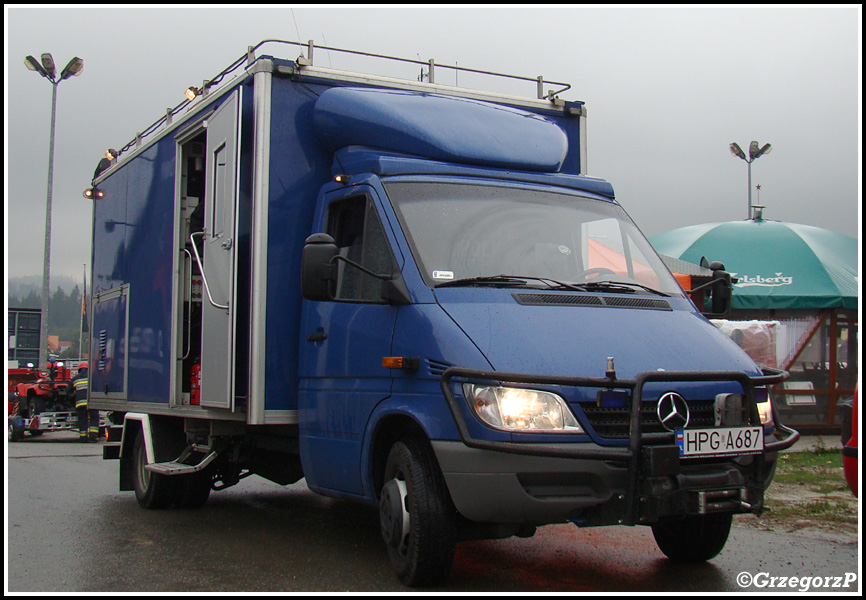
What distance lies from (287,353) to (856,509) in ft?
17.7

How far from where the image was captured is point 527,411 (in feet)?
16.9

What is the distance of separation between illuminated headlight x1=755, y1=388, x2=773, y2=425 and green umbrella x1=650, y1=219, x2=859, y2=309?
12.1 m

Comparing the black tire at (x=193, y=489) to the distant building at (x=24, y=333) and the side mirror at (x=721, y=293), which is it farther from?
the distant building at (x=24, y=333)

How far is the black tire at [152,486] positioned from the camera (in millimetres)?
9352

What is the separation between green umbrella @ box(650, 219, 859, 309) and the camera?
58.0 feet

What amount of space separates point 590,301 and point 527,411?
3.39ft

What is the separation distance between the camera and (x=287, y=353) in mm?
7051

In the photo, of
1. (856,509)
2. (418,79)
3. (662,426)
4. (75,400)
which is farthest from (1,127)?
(75,400)

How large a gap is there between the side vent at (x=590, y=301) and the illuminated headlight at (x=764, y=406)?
0.75 meters

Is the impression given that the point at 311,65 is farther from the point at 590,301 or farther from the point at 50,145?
the point at 50,145

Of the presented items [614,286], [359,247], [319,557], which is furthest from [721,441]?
[319,557]

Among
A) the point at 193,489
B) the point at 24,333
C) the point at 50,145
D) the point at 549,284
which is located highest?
the point at 50,145

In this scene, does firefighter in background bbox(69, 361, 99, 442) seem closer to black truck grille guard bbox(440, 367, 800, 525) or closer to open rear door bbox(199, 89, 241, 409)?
open rear door bbox(199, 89, 241, 409)

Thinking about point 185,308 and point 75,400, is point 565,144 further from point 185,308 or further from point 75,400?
point 75,400
